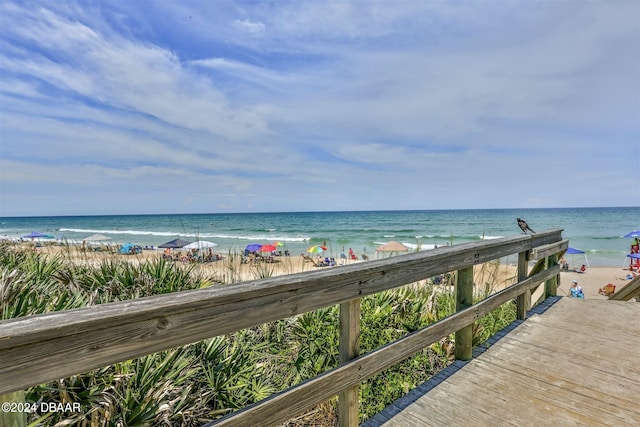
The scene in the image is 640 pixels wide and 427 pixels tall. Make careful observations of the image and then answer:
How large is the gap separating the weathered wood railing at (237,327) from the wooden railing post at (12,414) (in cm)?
3

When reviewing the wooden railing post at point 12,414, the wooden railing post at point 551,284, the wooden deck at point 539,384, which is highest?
the wooden railing post at point 12,414

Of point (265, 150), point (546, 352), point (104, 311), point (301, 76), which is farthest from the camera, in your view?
point (265, 150)

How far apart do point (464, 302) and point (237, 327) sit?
2.27 m

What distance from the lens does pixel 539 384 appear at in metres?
2.43

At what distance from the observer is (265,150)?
5166cm

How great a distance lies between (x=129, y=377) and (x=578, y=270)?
22.1 metres

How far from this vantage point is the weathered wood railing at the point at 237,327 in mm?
859

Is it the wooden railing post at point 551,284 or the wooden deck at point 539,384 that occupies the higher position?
the wooden railing post at point 551,284

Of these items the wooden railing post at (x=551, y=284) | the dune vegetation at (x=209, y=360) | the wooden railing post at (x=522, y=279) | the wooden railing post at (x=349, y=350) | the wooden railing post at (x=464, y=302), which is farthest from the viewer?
the wooden railing post at (x=551, y=284)

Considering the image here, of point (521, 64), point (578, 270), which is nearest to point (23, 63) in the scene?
point (521, 64)

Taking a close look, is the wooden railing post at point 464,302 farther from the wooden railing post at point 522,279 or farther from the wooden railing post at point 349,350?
the wooden railing post at point 349,350

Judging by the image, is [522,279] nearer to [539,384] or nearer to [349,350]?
[539,384]

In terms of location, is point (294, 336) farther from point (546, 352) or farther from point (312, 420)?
point (546, 352)

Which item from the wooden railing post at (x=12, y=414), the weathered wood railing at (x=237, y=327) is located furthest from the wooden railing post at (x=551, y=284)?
the wooden railing post at (x=12, y=414)
